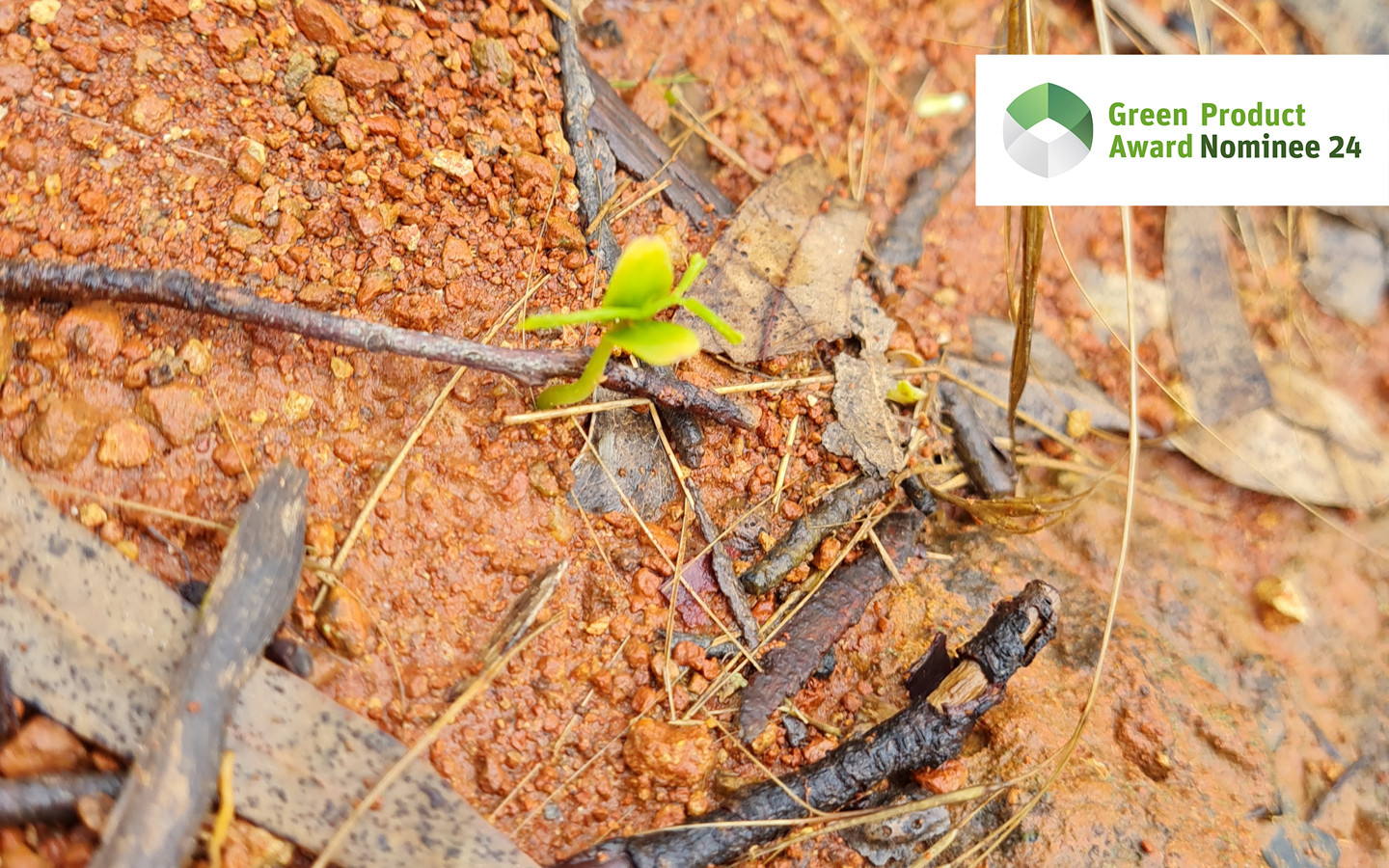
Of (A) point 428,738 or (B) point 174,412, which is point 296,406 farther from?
(A) point 428,738

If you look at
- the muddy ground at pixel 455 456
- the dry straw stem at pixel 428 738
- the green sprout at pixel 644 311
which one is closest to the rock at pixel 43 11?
the muddy ground at pixel 455 456

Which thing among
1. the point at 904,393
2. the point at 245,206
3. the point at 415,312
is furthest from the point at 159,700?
the point at 904,393

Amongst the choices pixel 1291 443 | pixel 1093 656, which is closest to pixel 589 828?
pixel 1093 656

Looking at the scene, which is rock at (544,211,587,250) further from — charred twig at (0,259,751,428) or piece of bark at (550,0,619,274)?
charred twig at (0,259,751,428)

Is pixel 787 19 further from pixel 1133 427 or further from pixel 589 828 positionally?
pixel 589 828

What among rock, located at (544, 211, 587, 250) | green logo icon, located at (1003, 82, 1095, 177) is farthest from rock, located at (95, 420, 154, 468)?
green logo icon, located at (1003, 82, 1095, 177)
